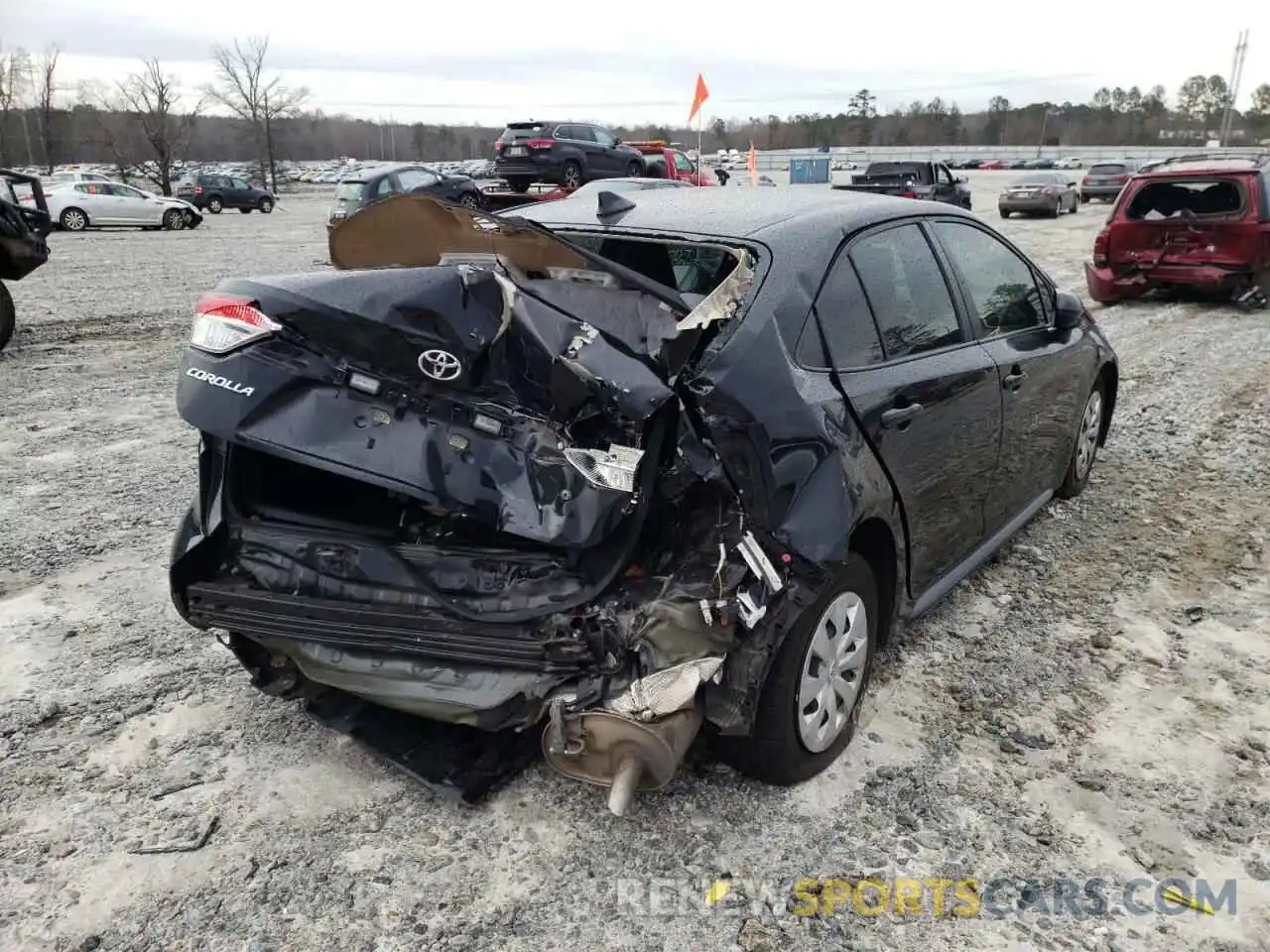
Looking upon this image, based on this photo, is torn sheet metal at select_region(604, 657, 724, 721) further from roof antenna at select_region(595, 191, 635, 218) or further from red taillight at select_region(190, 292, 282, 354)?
roof antenna at select_region(595, 191, 635, 218)

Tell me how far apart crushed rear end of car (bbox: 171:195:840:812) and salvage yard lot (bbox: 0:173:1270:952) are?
30cm

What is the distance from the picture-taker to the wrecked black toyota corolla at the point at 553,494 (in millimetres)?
2416

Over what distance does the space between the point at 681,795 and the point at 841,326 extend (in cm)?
153

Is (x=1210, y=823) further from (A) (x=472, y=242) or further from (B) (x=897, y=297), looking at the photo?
(A) (x=472, y=242)

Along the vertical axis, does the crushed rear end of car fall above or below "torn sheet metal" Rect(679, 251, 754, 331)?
below

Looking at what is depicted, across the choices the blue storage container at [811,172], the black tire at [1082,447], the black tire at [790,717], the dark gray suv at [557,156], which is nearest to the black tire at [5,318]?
the black tire at [790,717]

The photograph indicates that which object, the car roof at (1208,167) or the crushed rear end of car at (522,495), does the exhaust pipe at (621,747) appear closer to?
the crushed rear end of car at (522,495)

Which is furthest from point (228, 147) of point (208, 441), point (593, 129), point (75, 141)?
point (208, 441)

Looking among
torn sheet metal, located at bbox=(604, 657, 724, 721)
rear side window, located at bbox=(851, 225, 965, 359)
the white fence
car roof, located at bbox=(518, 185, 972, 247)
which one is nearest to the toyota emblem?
torn sheet metal, located at bbox=(604, 657, 724, 721)

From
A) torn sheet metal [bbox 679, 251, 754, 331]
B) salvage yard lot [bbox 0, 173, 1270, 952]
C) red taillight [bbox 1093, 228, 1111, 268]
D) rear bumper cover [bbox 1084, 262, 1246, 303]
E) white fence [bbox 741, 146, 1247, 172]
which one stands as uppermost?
white fence [bbox 741, 146, 1247, 172]

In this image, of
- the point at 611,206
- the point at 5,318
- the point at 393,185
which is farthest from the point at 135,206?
the point at 611,206

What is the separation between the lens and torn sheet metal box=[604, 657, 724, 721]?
2.38 m

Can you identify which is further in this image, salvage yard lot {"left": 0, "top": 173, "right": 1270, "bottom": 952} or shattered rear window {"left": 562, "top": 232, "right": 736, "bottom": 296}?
shattered rear window {"left": 562, "top": 232, "right": 736, "bottom": 296}

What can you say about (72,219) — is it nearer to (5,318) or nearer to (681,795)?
(5,318)
